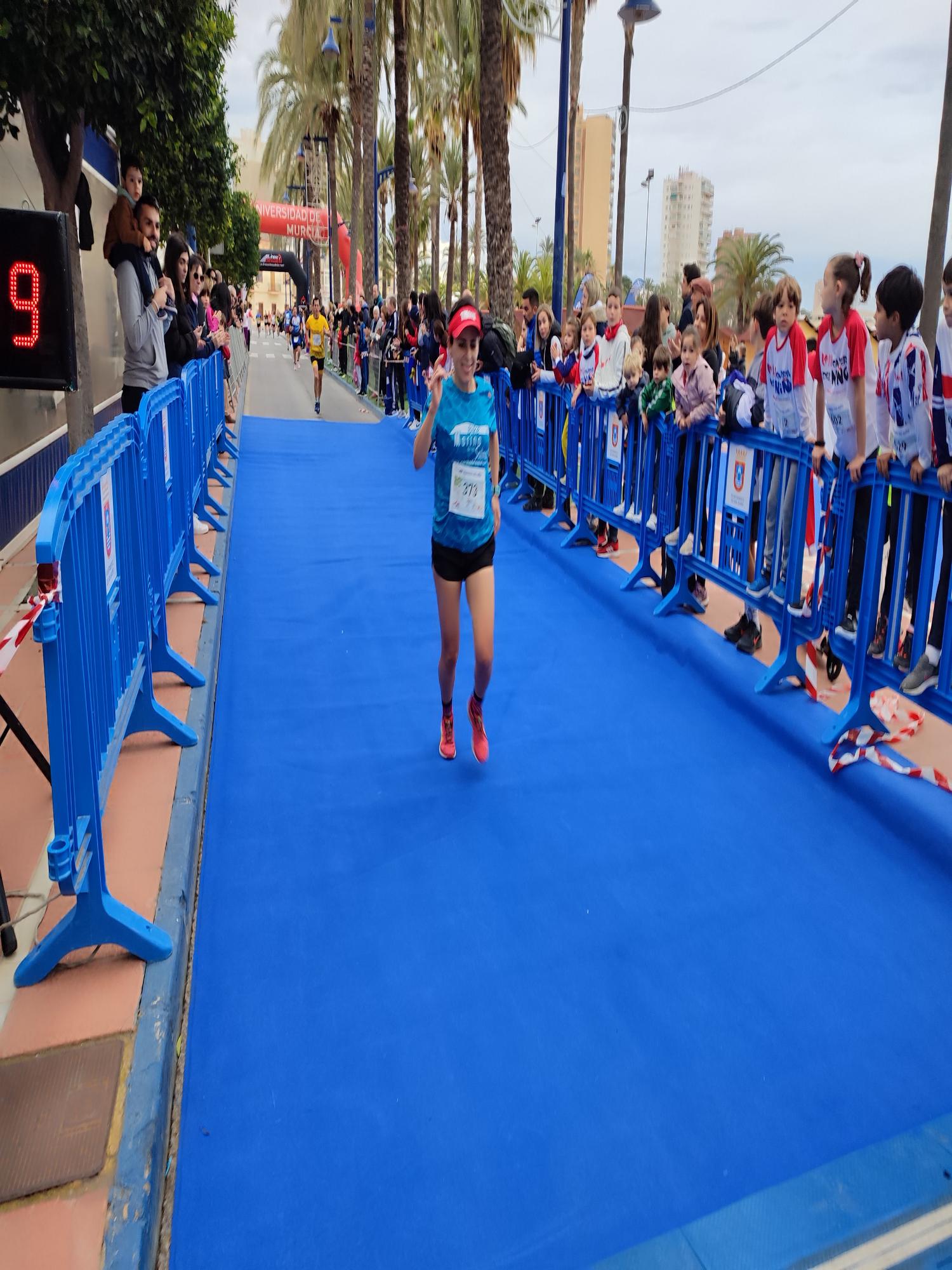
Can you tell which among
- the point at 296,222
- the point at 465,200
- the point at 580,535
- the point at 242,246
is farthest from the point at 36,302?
the point at 296,222

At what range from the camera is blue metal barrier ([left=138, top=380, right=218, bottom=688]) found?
498cm

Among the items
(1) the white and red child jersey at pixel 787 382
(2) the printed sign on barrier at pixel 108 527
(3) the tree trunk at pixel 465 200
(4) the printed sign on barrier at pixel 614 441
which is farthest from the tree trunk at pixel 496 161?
(3) the tree trunk at pixel 465 200

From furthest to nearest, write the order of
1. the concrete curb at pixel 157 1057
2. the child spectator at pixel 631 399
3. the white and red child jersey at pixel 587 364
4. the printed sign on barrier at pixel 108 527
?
the white and red child jersey at pixel 587 364 < the child spectator at pixel 631 399 < the printed sign on barrier at pixel 108 527 < the concrete curb at pixel 157 1057

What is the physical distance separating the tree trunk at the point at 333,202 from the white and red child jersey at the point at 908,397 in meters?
44.5

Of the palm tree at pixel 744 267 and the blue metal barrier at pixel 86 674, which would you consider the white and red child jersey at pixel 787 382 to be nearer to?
the blue metal barrier at pixel 86 674

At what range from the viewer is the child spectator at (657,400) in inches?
281

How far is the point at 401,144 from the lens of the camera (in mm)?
23766

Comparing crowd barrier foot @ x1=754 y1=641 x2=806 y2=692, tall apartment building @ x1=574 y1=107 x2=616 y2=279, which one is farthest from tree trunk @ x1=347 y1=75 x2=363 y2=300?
tall apartment building @ x1=574 y1=107 x2=616 y2=279

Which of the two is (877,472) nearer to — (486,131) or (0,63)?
(0,63)

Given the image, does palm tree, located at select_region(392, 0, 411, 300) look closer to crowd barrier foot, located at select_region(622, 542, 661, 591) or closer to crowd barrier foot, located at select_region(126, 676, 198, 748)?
crowd barrier foot, located at select_region(622, 542, 661, 591)

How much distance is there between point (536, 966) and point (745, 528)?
140 inches

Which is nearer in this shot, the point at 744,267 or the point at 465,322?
the point at 465,322

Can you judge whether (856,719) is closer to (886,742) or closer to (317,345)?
(886,742)

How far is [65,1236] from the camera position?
2.30m
